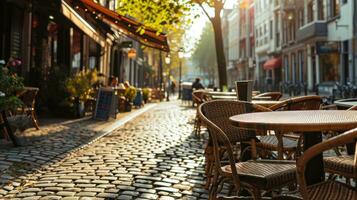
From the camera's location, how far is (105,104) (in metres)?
13.2

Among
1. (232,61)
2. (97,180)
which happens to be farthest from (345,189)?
(232,61)

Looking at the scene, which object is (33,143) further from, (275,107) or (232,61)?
(232,61)

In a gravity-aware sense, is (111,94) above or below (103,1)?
below

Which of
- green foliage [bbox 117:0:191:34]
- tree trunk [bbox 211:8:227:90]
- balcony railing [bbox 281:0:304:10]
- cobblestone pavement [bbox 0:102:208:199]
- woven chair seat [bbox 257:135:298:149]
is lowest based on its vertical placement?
cobblestone pavement [bbox 0:102:208:199]

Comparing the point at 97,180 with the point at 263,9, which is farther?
the point at 263,9

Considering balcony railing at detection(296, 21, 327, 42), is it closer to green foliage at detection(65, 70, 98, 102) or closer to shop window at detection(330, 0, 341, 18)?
shop window at detection(330, 0, 341, 18)

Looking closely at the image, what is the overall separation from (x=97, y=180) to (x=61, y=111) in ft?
27.8

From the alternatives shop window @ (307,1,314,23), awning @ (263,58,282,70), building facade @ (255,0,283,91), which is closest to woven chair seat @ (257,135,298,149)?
shop window @ (307,1,314,23)

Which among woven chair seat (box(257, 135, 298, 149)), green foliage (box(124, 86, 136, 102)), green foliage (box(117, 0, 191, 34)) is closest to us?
woven chair seat (box(257, 135, 298, 149))

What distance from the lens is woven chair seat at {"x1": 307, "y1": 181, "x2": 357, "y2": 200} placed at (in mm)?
2652

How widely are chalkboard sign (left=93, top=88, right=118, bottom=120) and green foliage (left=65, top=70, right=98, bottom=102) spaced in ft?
1.53

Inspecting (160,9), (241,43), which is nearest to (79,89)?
(160,9)

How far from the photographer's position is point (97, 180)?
205 inches

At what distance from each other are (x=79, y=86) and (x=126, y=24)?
3366mm
